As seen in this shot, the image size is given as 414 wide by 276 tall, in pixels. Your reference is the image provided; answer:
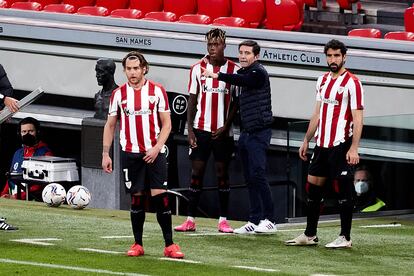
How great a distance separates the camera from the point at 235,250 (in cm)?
1194

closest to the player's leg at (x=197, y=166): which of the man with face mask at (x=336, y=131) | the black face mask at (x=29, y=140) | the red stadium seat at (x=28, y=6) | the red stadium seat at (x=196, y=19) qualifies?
the man with face mask at (x=336, y=131)

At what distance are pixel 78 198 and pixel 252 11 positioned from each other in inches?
195

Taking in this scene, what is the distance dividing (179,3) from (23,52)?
7.77ft

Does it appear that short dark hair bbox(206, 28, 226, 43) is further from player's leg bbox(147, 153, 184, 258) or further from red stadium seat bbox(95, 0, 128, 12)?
red stadium seat bbox(95, 0, 128, 12)

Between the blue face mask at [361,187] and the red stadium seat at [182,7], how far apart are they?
5.94m

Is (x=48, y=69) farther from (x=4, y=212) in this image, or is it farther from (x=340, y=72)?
(x=340, y=72)

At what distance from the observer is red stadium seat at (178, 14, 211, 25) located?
62.0 ft

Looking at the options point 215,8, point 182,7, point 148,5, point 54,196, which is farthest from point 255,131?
point 148,5

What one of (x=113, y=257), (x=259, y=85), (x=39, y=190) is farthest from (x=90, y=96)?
(x=113, y=257)

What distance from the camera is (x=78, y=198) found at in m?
15.2

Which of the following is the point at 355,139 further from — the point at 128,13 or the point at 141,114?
the point at 128,13

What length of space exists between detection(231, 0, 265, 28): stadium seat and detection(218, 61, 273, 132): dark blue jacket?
6036 millimetres

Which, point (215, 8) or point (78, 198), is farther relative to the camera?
point (215, 8)

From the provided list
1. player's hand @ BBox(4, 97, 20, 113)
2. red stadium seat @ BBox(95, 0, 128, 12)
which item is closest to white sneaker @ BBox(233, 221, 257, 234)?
player's hand @ BBox(4, 97, 20, 113)
